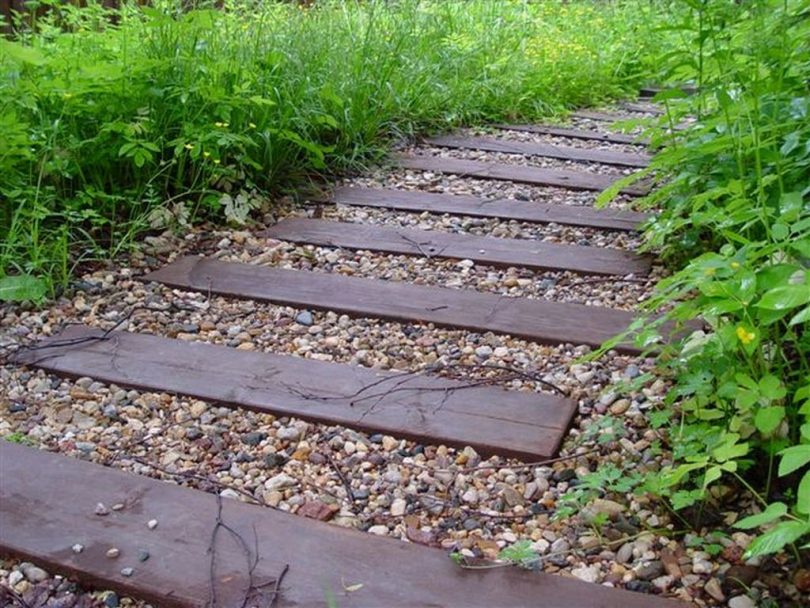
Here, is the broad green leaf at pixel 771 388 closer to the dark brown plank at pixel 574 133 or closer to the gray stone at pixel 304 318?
→ the gray stone at pixel 304 318

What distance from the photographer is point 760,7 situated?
73.6 inches

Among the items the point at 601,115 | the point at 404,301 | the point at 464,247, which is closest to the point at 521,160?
the point at 464,247

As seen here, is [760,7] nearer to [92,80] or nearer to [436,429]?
[436,429]

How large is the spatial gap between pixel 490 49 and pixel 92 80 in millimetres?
3154

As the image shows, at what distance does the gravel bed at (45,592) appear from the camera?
1.29 m

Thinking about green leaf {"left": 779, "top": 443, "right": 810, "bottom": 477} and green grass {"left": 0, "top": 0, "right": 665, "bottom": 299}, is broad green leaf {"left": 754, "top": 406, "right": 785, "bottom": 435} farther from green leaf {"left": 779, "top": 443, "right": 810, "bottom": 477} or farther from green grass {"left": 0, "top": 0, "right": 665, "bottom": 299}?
green grass {"left": 0, "top": 0, "right": 665, "bottom": 299}

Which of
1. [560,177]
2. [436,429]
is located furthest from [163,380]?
[560,177]

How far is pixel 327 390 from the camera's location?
1.90 meters

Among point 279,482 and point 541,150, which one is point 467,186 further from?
point 279,482

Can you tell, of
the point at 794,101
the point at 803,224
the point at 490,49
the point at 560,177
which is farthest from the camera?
the point at 490,49

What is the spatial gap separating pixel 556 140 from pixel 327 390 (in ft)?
9.88

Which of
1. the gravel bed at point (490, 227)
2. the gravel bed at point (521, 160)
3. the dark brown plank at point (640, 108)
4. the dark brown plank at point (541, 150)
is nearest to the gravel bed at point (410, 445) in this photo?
the gravel bed at point (490, 227)

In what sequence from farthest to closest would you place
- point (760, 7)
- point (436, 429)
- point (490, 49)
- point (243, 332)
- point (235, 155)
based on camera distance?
1. point (490, 49)
2. point (235, 155)
3. point (243, 332)
4. point (760, 7)
5. point (436, 429)

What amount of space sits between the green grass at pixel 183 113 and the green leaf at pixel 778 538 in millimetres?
1593
